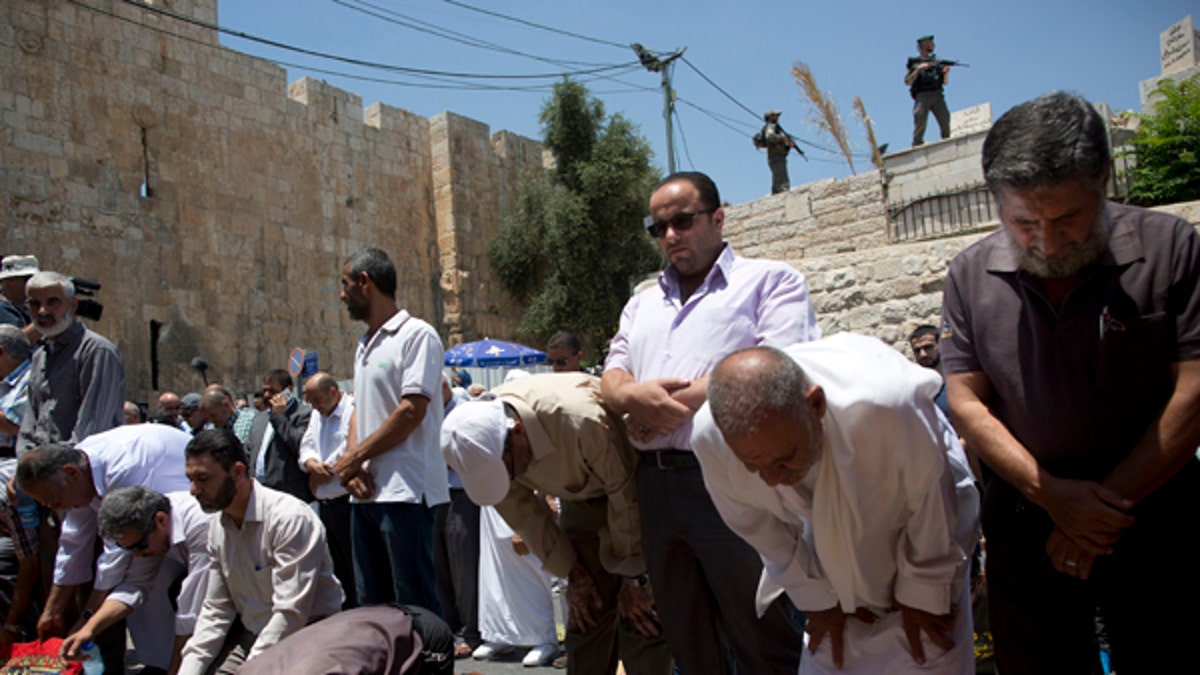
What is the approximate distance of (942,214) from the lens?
1049 centimetres

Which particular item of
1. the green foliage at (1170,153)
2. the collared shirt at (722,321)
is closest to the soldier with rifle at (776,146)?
the green foliage at (1170,153)

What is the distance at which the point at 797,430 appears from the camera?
6.07ft

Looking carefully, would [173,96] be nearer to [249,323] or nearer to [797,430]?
[249,323]

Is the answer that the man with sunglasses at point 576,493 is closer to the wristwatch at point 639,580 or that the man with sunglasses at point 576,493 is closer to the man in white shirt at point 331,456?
the wristwatch at point 639,580

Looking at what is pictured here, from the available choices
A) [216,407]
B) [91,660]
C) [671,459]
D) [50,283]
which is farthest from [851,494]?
[216,407]

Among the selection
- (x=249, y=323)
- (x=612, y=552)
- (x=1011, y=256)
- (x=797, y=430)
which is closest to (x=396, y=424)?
(x=612, y=552)

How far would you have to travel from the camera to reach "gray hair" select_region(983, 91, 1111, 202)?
182 cm

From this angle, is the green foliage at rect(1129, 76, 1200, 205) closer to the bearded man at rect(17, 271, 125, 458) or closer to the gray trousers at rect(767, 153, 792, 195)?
the gray trousers at rect(767, 153, 792, 195)

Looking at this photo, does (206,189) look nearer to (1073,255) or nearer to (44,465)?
(44,465)

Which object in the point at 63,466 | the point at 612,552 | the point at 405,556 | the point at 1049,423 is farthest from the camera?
the point at 63,466

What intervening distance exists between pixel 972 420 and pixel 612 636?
1.62 meters

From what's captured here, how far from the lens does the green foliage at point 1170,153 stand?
894 cm

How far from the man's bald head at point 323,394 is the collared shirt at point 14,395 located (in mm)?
1703

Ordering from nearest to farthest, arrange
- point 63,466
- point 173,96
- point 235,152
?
point 63,466
point 173,96
point 235,152
